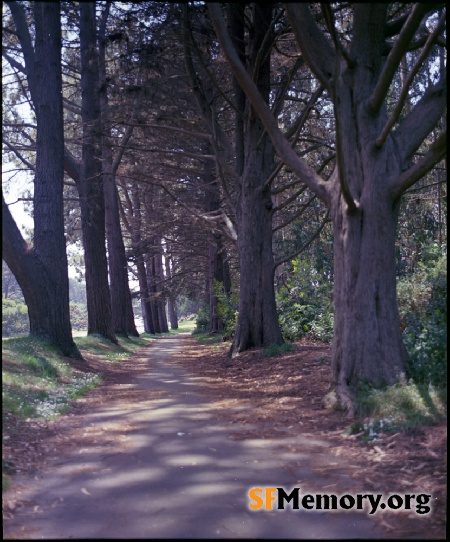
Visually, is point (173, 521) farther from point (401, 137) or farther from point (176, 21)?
point (176, 21)

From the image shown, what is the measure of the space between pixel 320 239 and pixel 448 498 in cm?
2009

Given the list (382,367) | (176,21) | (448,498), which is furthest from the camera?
(176,21)

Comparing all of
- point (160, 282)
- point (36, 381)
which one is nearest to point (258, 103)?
point (36, 381)

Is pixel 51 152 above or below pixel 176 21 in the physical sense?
below

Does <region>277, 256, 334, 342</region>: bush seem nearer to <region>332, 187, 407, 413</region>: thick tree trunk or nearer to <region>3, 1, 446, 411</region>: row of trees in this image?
<region>3, 1, 446, 411</region>: row of trees

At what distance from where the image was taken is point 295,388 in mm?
8883

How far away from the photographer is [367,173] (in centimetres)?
739

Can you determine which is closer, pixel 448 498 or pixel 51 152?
pixel 448 498

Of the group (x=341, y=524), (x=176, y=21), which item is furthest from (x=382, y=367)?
(x=176, y=21)

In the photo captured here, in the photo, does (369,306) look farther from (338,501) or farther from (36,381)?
(36,381)

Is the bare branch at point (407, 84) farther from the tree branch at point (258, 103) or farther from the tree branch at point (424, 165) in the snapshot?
the tree branch at point (258, 103)

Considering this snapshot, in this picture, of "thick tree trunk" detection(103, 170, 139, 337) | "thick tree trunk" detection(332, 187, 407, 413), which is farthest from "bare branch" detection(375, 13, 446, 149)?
"thick tree trunk" detection(103, 170, 139, 337)

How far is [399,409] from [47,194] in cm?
939

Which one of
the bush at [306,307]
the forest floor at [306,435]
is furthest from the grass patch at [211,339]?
the forest floor at [306,435]
